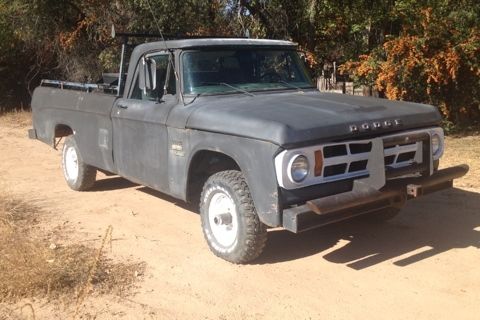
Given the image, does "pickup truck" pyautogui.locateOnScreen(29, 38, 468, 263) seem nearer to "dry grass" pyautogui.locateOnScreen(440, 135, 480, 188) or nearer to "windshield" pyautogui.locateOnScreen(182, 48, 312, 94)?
"windshield" pyautogui.locateOnScreen(182, 48, 312, 94)

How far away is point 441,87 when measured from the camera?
11.3 metres

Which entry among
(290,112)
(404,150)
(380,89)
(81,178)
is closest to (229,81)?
(290,112)

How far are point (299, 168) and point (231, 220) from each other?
0.92 meters

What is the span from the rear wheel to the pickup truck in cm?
92

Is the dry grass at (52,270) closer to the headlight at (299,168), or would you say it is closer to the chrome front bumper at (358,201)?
the chrome front bumper at (358,201)

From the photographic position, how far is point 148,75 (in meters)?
5.63

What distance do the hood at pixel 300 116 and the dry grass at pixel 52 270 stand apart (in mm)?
→ 1421

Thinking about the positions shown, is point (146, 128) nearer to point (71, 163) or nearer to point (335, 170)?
point (335, 170)

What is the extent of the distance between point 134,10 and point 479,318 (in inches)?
417

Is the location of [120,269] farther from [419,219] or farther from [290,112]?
[419,219]

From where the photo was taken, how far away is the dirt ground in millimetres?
4043

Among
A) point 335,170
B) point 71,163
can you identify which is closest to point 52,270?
point 335,170

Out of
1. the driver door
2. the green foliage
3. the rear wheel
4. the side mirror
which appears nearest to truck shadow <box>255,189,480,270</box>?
the driver door

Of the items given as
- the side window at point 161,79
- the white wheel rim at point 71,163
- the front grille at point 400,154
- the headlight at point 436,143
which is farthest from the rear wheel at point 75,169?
the headlight at point 436,143
